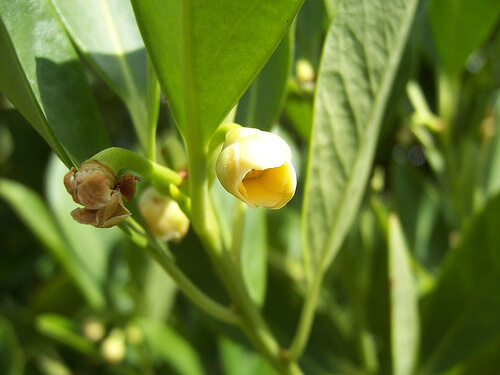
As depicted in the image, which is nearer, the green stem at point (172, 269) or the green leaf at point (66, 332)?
the green stem at point (172, 269)

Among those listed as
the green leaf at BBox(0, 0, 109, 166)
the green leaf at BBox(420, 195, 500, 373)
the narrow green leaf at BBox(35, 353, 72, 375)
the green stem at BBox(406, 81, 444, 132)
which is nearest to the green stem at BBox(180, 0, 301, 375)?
Answer: the green leaf at BBox(0, 0, 109, 166)

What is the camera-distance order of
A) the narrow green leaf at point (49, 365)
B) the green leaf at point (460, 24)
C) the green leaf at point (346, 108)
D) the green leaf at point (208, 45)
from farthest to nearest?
the narrow green leaf at point (49, 365) < the green leaf at point (460, 24) < the green leaf at point (346, 108) < the green leaf at point (208, 45)

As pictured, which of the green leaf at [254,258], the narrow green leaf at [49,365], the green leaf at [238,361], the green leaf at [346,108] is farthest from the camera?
the narrow green leaf at [49,365]

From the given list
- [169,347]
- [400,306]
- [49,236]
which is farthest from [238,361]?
[49,236]

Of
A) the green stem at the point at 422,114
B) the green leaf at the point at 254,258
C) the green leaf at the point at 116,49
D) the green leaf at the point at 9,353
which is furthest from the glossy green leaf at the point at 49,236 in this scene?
the green stem at the point at 422,114

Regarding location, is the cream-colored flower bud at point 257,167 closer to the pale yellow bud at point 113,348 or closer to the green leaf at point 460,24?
the green leaf at point 460,24

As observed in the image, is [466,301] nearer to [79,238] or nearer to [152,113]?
[152,113]
